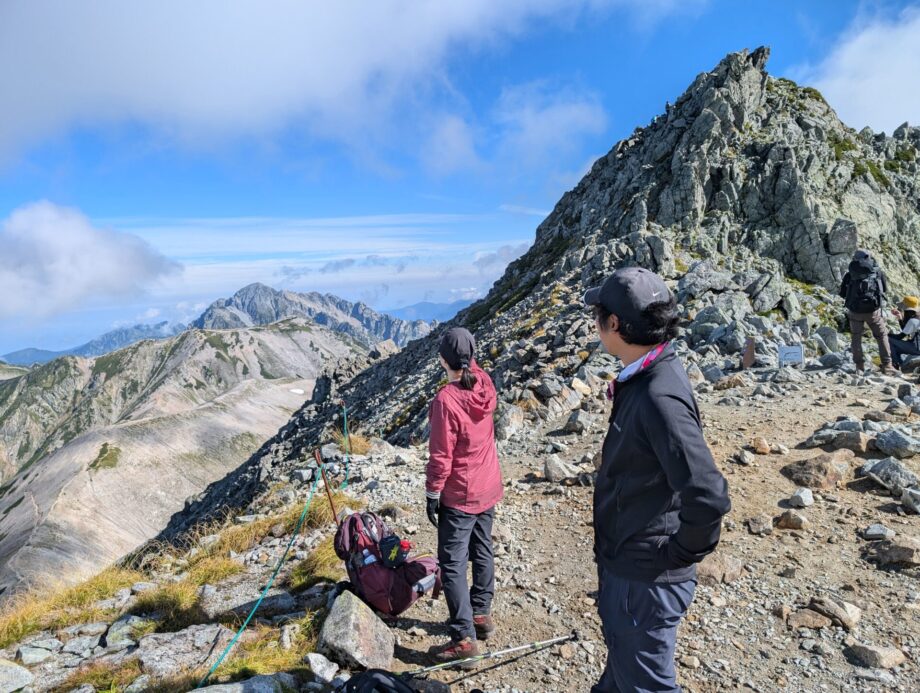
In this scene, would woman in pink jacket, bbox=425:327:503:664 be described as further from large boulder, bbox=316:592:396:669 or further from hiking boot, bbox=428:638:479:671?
large boulder, bbox=316:592:396:669

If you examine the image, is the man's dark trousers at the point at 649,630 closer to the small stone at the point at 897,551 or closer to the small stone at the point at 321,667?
the small stone at the point at 321,667

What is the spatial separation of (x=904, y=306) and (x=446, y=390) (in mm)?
16797

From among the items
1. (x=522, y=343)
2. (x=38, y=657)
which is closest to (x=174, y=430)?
(x=522, y=343)

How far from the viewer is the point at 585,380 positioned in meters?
16.6

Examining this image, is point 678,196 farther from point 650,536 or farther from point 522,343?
point 650,536

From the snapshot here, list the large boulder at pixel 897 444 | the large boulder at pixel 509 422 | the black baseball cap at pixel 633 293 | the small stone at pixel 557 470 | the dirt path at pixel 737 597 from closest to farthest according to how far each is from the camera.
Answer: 1. the black baseball cap at pixel 633 293
2. the dirt path at pixel 737 597
3. the large boulder at pixel 897 444
4. the small stone at pixel 557 470
5. the large boulder at pixel 509 422

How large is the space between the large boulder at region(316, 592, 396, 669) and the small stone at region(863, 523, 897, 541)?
663 cm

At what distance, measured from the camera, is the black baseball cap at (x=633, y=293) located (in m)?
3.38

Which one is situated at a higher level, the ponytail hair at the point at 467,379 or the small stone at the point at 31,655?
the ponytail hair at the point at 467,379

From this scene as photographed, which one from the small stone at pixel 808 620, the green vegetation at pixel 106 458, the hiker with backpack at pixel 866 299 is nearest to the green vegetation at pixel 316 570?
the small stone at pixel 808 620

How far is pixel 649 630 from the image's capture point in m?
3.44

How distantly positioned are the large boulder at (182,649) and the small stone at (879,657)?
712 centimetres

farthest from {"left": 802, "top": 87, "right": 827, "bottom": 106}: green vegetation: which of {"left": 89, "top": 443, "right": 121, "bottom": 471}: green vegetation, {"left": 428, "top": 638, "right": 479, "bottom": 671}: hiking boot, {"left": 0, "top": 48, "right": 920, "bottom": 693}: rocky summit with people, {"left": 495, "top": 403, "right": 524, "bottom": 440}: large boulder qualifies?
{"left": 89, "top": 443, "right": 121, "bottom": 471}: green vegetation

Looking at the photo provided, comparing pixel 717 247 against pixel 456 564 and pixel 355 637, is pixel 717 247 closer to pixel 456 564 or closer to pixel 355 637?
pixel 456 564
